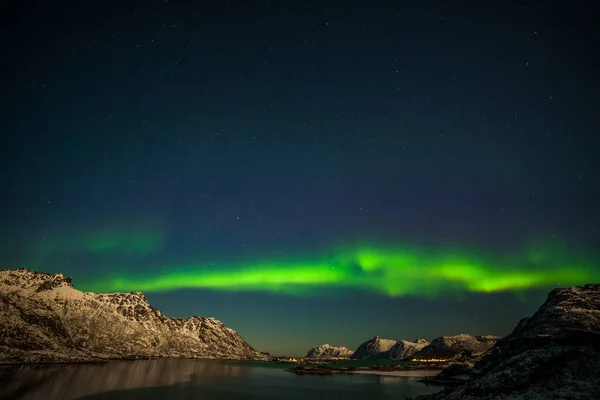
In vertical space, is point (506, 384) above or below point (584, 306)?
below

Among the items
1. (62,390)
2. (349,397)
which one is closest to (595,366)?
(349,397)

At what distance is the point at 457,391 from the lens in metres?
44.7

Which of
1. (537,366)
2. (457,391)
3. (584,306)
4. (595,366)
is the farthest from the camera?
(584,306)

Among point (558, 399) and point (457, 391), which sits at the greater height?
point (558, 399)

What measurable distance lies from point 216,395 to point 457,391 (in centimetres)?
4500

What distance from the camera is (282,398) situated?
67188 millimetres

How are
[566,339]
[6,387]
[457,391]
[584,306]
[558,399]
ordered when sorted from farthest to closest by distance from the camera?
[584,306] < [6,387] < [566,339] < [457,391] < [558,399]

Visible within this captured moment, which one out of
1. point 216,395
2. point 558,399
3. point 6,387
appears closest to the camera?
point 558,399

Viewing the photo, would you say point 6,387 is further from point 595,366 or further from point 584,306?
point 584,306

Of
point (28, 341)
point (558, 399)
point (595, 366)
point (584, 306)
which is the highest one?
point (584, 306)

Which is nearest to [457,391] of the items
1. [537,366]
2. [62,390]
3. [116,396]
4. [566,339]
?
[537,366]

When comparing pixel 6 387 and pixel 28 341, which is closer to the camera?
pixel 6 387

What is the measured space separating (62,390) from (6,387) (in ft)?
28.9

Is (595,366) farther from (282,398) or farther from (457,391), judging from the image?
(282,398)
